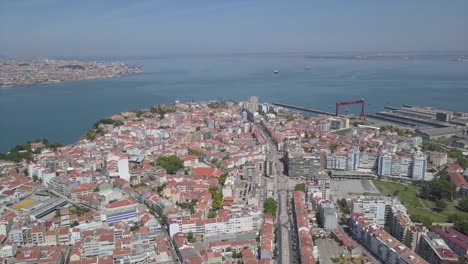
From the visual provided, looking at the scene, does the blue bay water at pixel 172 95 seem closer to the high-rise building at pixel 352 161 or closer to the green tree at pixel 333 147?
the green tree at pixel 333 147

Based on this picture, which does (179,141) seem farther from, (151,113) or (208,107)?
(208,107)

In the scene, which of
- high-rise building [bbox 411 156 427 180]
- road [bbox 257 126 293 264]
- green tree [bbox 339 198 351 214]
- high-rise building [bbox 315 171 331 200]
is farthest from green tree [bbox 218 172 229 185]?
high-rise building [bbox 411 156 427 180]

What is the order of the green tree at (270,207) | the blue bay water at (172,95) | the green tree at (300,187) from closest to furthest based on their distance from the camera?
the green tree at (270,207) < the green tree at (300,187) < the blue bay water at (172,95)

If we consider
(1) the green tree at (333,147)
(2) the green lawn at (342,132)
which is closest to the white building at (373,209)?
(1) the green tree at (333,147)

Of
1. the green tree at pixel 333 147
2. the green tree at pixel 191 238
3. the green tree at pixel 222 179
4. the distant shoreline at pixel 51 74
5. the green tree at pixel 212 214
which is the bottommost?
the green tree at pixel 191 238

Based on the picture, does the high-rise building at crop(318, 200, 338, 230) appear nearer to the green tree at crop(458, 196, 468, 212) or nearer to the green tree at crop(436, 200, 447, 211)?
the green tree at crop(436, 200, 447, 211)

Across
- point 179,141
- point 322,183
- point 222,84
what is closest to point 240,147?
point 179,141
